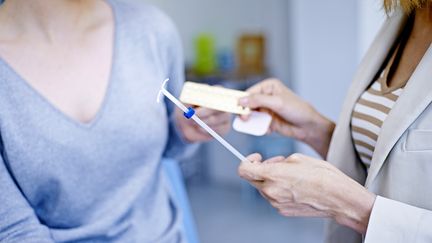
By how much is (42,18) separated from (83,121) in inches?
7.8

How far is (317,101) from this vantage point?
2629 mm

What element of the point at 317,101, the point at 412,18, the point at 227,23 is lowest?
the point at 317,101

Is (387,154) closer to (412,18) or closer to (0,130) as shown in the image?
(412,18)

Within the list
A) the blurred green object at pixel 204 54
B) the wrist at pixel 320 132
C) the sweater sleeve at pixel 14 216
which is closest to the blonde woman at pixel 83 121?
the sweater sleeve at pixel 14 216

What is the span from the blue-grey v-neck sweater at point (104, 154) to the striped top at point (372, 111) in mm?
387

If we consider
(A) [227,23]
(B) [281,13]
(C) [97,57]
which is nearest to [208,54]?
(A) [227,23]

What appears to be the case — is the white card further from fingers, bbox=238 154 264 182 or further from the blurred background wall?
the blurred background wall

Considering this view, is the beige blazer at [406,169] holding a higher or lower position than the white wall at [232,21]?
higher

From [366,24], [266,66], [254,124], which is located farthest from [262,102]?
[266,66]

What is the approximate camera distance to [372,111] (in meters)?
0.84

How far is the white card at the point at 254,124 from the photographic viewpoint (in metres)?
0.92

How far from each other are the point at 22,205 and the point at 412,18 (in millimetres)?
788

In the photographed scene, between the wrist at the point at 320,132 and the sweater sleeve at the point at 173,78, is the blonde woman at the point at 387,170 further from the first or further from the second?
the sweater sleeve at the point at 173,78

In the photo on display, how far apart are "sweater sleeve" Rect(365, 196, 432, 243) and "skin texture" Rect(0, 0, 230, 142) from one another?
513 millimetres
